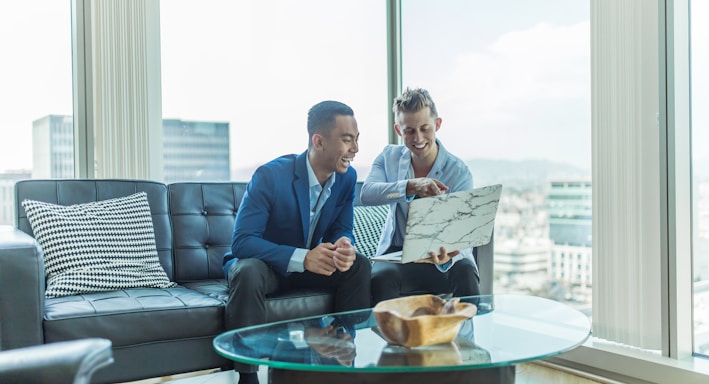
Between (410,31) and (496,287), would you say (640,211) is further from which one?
(410,31)

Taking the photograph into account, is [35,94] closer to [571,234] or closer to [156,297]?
[156,297]

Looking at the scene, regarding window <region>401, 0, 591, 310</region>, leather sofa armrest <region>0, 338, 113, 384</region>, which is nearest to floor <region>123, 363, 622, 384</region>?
window <region>401, 0, 591, 310</region>

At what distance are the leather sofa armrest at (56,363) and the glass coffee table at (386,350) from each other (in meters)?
0.45

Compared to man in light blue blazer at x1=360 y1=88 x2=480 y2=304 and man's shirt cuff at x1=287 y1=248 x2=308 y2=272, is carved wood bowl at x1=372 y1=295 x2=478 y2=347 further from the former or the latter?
man in light blue blazer at x1=360 y1=88 x2=480 y2=304

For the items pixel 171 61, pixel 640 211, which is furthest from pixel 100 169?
pixel 640 211

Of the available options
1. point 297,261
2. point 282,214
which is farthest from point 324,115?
point 297,261

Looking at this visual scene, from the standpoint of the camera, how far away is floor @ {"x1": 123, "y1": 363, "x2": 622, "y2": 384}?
2.67m

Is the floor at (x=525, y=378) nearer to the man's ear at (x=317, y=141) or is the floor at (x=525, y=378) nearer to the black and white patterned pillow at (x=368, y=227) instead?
the black and white patterned pillow at (x=368, y=227)

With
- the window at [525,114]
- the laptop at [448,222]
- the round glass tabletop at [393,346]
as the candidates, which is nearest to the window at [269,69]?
the window at [525,114]

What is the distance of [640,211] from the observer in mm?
2545

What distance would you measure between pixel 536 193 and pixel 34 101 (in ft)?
8.23

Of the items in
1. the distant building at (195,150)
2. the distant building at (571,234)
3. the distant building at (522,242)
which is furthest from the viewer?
the distant building at (195,150)

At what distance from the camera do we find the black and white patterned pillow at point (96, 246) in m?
2.34

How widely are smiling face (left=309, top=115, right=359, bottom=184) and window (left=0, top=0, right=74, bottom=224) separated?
4.55ft
